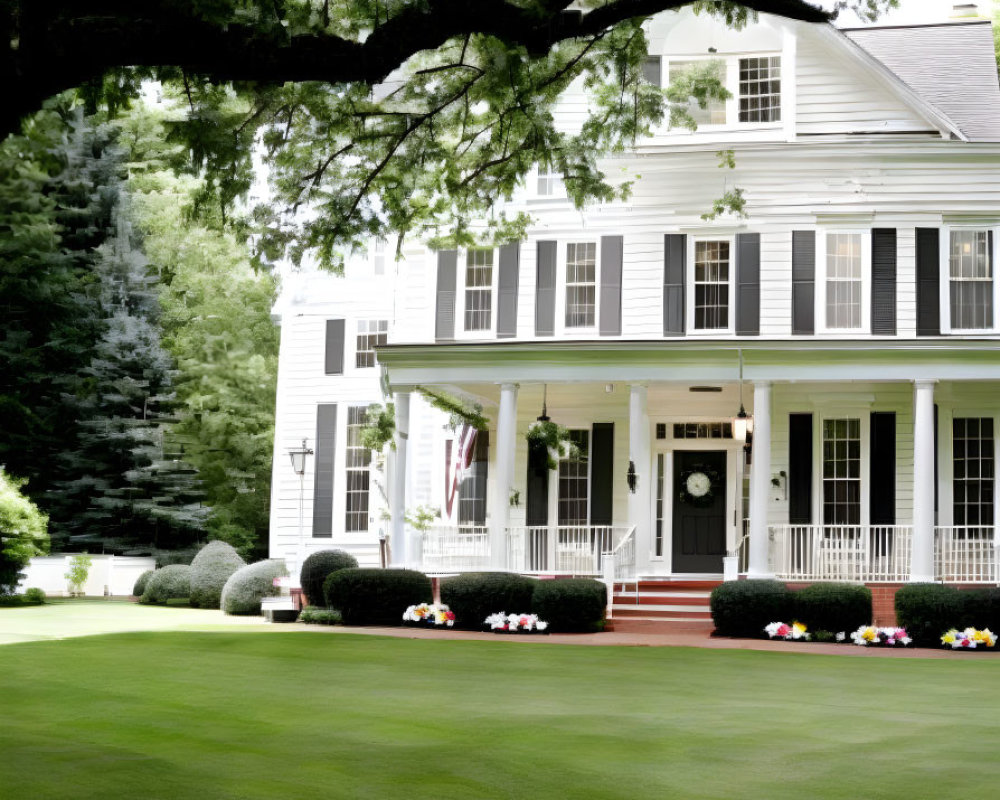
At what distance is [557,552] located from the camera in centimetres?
2389

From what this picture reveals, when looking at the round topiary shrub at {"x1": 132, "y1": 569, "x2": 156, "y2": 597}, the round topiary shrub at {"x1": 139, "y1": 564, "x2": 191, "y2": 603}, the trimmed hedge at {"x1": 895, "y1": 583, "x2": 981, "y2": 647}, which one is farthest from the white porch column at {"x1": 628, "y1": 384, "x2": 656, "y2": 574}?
the round topiary shrub at {"x1": 132, "y1": 569, "x2": 156, "y2": 597}

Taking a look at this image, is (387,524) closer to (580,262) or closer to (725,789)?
(580,262)

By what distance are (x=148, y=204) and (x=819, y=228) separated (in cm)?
2618

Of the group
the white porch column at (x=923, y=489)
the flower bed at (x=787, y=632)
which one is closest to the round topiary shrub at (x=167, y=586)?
the flower bed at (x=787, y=632)

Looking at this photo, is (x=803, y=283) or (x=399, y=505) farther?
(x=803, y=283)

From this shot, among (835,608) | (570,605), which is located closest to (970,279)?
(835,608)

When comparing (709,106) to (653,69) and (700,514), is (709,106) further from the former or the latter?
(700,514)

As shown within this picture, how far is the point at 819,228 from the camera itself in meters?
24.5

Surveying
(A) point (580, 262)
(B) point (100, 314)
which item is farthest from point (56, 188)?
(A) point (580, 262)

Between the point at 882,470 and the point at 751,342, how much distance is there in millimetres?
3838

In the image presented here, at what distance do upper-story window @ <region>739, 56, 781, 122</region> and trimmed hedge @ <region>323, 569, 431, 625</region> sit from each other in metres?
10.4

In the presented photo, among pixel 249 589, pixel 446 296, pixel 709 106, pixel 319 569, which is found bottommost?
pixel 249 589

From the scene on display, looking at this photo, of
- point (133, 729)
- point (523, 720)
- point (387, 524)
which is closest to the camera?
point (133, 729)

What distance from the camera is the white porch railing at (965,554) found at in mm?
22672
